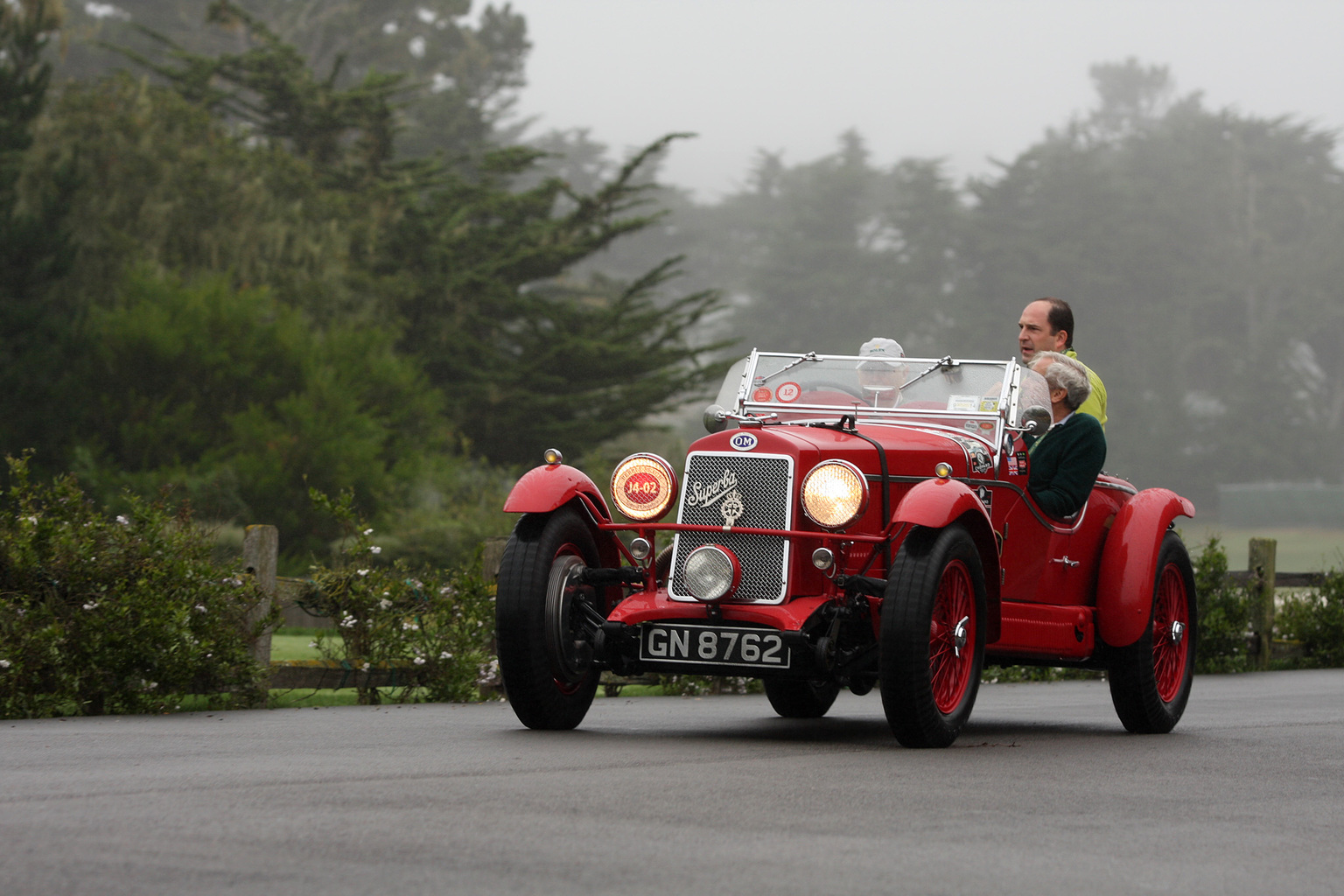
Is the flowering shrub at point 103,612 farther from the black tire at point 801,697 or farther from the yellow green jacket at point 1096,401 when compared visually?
the yellow green jacket at point 1096,401

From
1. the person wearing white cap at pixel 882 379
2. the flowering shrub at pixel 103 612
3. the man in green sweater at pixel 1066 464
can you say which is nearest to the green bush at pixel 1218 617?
the man in green sweater at pixel 1066 464

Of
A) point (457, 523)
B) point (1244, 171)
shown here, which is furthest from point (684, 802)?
point (1244, 171)

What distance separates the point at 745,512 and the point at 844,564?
1.74 ft

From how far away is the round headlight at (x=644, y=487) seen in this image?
838 centimetres

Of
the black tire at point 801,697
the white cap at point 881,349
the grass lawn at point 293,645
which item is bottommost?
the grass lawn at point 293,645

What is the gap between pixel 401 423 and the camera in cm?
3547

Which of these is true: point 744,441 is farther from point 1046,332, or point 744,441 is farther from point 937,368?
point 1046,332

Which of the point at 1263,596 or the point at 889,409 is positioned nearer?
the point at 889,409

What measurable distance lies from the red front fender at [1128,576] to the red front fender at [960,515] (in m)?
1.17

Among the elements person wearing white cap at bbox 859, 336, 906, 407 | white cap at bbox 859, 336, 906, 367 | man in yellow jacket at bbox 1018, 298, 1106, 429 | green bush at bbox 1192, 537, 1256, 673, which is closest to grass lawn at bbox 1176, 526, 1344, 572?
green bush at bbox 1192, 537, 1256, 673

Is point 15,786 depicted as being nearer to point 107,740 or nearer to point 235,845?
point 235,845

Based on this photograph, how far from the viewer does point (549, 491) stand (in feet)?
27.3

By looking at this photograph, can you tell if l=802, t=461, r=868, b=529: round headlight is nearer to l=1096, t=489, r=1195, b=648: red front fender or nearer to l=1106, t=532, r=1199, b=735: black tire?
l=1096, t=489, r=1195, b=648: red front fender

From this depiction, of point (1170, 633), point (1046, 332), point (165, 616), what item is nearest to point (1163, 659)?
point (1170, 633)
